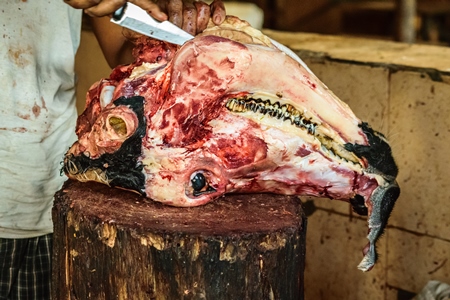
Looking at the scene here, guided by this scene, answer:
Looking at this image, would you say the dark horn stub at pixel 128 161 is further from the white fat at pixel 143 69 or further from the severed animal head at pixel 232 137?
the white fat at pixel 143 69

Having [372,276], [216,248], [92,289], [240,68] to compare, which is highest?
[240,68]

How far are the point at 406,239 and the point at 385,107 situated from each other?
61 cm

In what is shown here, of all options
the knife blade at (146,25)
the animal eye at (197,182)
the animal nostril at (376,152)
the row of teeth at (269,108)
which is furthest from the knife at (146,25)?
the animal eye at (197,182)

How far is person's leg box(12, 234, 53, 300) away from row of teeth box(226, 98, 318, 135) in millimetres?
1093

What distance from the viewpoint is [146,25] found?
2268mm

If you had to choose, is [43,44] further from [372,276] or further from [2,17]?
[372,276]

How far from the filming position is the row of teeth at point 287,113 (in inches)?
88.0

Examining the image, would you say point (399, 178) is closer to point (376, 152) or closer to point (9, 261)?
point (376, 152)

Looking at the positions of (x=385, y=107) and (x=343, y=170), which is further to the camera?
(x=385, y=107)

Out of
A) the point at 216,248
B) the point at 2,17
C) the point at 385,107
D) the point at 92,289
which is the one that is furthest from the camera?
the point at 385,107

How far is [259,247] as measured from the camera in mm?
2045

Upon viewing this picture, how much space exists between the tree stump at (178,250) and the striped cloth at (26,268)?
68 centimetres

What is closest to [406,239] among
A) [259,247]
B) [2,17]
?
[259,247]

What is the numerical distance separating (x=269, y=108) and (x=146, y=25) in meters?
0.43
